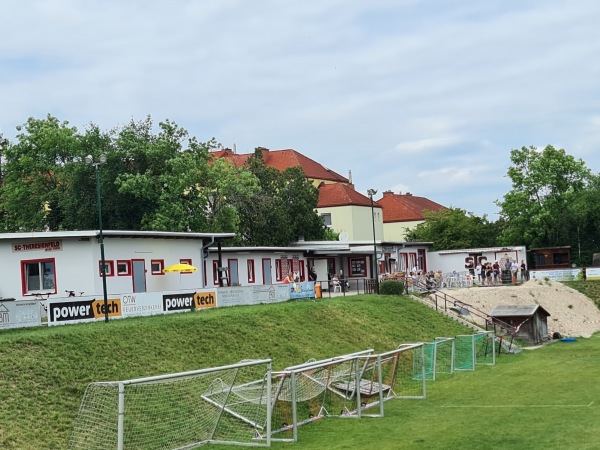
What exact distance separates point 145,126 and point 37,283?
83.2 feet

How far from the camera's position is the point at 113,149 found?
5669 centimetres

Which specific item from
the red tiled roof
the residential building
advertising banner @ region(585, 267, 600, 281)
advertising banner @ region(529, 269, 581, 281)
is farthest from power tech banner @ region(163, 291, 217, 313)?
the residential building

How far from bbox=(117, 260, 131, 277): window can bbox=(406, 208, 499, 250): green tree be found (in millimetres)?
45240

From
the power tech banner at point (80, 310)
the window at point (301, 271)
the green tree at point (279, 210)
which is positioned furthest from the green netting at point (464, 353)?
the green tree at point (279, 210)

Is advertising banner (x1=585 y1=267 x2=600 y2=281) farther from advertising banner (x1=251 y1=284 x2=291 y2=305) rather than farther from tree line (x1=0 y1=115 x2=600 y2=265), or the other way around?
advertising banner (x1=251 y1=284 x2=291 y2=305)

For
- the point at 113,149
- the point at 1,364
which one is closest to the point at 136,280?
the point at 1,364

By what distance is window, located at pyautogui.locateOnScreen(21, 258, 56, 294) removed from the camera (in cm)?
3419

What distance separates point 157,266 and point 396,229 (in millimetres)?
60954

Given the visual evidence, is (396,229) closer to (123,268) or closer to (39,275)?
(123,268)

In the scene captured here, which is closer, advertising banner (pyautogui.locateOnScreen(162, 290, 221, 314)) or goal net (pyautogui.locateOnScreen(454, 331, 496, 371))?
goal net (pyautogui.locateOnScreen(454, 331, 496, 371))

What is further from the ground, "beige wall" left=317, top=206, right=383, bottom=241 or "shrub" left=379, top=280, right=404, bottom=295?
"beige wall" left=317, top=206, right=383, bottom=241

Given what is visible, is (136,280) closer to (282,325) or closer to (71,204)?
(282,325)

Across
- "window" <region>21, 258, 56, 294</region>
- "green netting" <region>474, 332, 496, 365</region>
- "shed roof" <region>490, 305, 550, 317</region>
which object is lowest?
"green netting" <region>474, 332, 496, 365</region>

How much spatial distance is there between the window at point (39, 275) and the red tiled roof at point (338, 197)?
52515 mm
